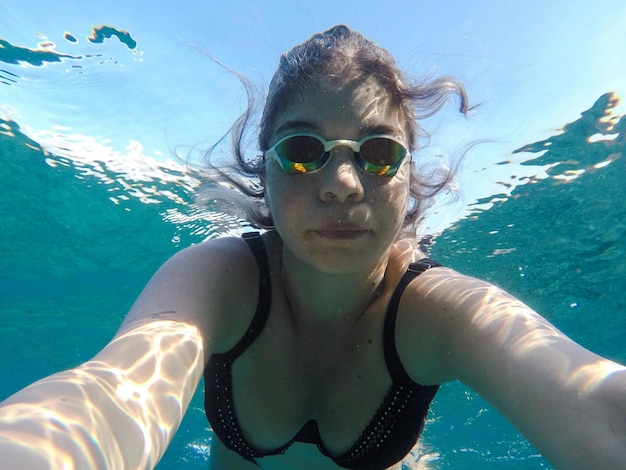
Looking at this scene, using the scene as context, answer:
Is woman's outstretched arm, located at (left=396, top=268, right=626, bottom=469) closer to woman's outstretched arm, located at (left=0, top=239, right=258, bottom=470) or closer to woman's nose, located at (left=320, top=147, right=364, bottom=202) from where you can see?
woman's nose, located at (left=320, top=147, right=364, bottom=202)

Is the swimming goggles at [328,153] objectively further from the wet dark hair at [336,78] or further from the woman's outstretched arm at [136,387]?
the woman's outstretched arm at [136,387]

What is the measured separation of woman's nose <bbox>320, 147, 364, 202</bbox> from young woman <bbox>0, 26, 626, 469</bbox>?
1 centimetres

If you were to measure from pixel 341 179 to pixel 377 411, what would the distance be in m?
1.85

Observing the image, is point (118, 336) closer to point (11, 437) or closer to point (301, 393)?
point (11, 437)

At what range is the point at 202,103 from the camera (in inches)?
315

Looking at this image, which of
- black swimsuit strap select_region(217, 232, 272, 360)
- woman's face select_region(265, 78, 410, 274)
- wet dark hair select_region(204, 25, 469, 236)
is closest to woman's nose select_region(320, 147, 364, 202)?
woman's face select_region(265, 78, 410, 274)

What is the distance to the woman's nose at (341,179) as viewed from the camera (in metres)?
2.51

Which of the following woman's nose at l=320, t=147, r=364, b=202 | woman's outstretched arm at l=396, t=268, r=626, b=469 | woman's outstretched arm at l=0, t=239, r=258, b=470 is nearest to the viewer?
woman's outstretched arm at l=0, t=239, r=258, b=470

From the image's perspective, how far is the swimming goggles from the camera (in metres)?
2.59

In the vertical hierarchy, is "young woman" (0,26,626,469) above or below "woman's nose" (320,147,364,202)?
below

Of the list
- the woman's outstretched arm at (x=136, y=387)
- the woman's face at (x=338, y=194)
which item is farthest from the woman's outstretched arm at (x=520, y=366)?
the woman's outstretched arm at (x=136, y=387)

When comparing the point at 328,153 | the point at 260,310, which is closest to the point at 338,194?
the point at 328,153

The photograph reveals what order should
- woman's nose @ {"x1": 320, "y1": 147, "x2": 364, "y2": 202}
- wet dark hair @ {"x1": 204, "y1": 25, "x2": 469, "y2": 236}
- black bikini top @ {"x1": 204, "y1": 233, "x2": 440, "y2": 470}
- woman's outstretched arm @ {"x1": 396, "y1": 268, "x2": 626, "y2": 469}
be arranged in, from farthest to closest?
black bikini top @ {"x1": 204, "y1": 233, "x2": 440, "y2": 470} → wet dark hair @ {"x1": 204, "y1": 25, "x2": 469, "y2": 236} → woman's nose @ {"x1": 320, "y1": 147, "x2": 364, "y2": 202} → woman's outstretched arm @ {"x1": 396, "y1": 268, "x2": 626, "y2": 469}

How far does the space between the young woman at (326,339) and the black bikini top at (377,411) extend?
0.02 metres
